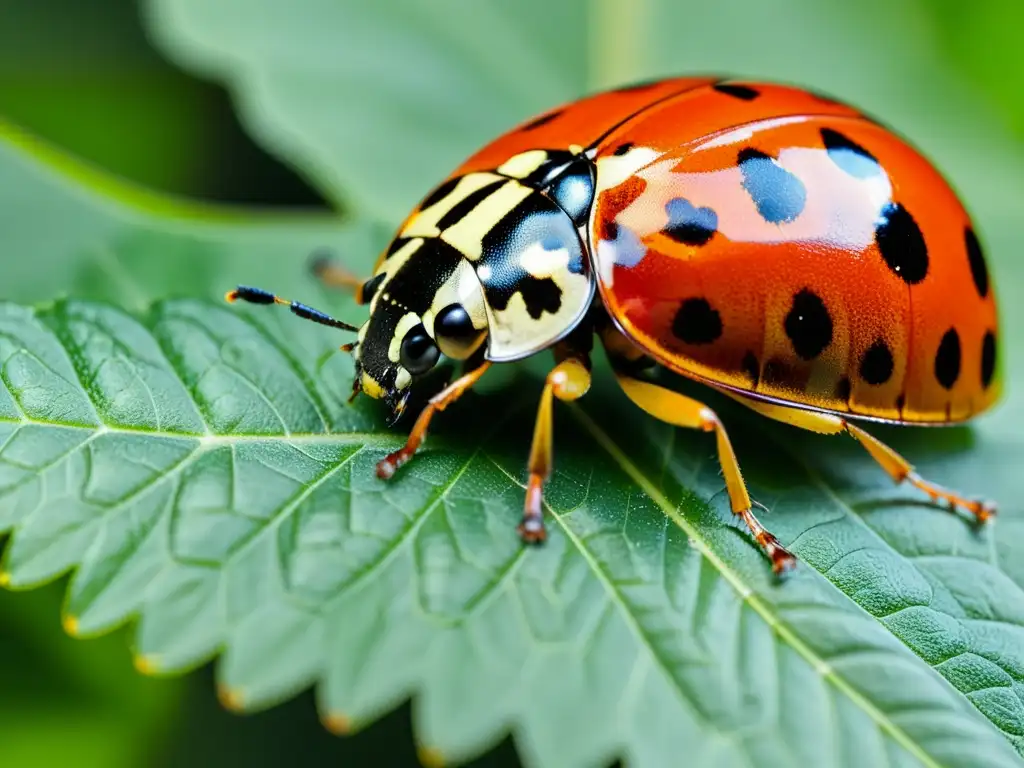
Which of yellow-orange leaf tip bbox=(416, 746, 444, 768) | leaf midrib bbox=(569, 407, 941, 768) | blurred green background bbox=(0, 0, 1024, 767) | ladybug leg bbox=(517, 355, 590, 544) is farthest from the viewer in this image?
blurred green background bbox=(0, 0, 1024, 767)

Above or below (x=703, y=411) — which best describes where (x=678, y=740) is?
below

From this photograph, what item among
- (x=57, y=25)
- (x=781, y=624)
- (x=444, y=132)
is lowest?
(x=781, y=624)

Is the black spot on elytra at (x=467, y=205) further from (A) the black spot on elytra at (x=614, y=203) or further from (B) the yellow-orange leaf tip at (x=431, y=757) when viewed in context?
(B) the yellow-orange leaf tip at (x=431, y=757)

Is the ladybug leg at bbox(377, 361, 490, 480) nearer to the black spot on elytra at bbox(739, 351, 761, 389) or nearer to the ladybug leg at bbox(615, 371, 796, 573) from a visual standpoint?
the ladybug leg at bbox(615, 371, 796, 573)

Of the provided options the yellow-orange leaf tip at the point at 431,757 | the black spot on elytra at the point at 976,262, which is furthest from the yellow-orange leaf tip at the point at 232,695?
the black spot on elytra at the point at 976,262

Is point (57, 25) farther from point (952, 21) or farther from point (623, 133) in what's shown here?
point (952, 21)

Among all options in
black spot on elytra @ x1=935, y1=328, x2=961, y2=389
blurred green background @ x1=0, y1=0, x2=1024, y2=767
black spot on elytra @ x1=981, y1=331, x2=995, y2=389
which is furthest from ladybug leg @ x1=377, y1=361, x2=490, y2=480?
blurred green background @ x1=0, y1=0, x2=1024, y2=767

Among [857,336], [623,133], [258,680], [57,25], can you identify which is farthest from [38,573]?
[57,25]

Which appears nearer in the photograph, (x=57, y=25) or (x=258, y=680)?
(x=258, y=680)
